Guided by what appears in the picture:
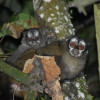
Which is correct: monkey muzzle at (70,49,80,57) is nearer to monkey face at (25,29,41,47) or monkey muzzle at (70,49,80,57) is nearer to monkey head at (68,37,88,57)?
monkey head at (68,37,88,57)

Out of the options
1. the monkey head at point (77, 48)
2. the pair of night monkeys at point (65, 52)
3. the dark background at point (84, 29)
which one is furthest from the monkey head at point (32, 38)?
the monkey head at point (77, 48)

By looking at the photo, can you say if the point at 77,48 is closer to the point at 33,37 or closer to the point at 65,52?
the point at 65,52

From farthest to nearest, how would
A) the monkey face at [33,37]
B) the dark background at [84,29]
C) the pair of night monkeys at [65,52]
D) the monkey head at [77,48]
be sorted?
the dark background at [84,29] < the monkey face at [33,37] < the monkey head at [77,48] < the pair of night monkeys at [65,52]

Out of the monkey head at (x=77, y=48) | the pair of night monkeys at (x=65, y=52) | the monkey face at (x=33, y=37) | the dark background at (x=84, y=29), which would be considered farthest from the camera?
the dark background at (x=84, y=29)

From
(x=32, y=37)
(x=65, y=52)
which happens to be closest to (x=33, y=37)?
(x=32, y=37)

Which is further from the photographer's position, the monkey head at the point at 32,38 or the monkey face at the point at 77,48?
the monkey head at the point at 32,38

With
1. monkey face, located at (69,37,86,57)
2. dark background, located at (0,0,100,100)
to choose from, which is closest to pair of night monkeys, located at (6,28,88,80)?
monkey face, located at (69,37,86,57)

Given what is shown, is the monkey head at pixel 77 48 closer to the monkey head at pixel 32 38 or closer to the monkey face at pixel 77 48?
the monkey face at pixel 77 48

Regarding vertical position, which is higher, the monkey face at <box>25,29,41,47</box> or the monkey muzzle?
the monkey face at <box>25,29,41,47</box>
